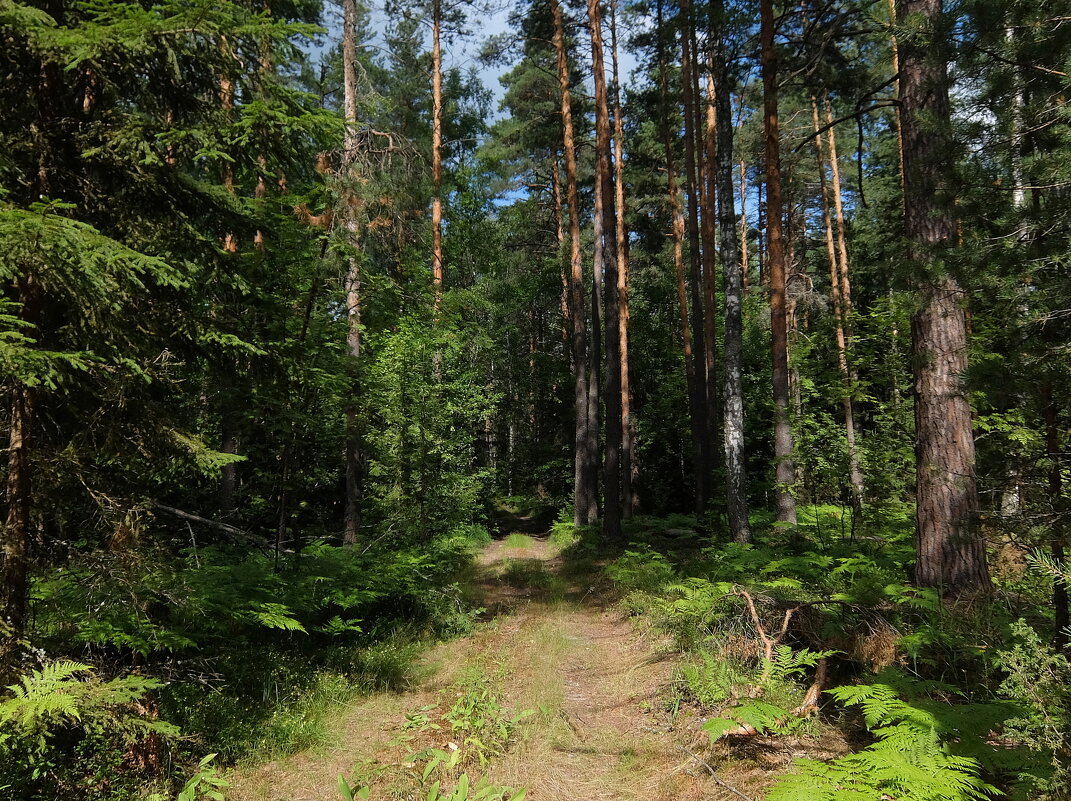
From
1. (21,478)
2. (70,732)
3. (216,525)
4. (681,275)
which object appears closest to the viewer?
(21,478)

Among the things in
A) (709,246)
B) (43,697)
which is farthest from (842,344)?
(43,697)

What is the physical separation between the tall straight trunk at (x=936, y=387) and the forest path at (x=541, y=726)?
2624 mm

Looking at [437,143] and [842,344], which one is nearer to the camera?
[437,143]

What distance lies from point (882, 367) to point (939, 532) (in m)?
3.62

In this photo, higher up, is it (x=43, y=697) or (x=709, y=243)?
(x=709, y=243)

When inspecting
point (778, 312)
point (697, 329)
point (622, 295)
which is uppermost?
point (622, 295)

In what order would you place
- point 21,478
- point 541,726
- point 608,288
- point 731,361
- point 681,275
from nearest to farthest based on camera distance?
point 21,478
point 541,726
point 731,361
point 608,288
point 681,275

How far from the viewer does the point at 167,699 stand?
4082mm

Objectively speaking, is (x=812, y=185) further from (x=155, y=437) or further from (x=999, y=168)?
(x=155, y=437)

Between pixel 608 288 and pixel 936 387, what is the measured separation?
28.3 ft

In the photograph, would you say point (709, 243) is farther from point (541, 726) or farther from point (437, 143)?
point (541, 726)

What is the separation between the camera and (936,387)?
4609mm

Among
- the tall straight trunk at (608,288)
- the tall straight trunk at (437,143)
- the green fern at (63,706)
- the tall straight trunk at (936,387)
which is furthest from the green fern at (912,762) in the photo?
the tall straight trunk at (437,143)

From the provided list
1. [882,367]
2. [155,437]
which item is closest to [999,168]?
[882,367]
